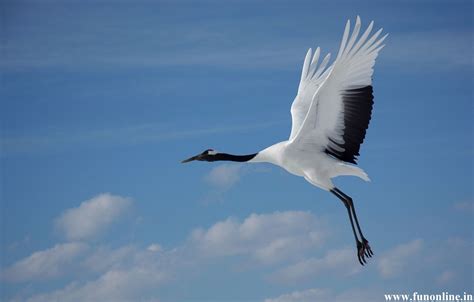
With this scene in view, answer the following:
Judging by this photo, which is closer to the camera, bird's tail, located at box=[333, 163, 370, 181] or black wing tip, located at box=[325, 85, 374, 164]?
black wing tip, located at box=[325, 85, 374, 164]

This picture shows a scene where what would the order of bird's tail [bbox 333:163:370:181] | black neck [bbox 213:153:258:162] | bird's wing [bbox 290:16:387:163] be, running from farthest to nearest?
1. black neck [bbox 213:153:258:162]
2. bird's tail [bbox 333:163:370:181]
3. bird's wing [bbox 290:16:387:163]

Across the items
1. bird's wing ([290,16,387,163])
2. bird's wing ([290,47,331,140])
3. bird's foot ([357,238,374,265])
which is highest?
bird's wing ([290,47,331,140])

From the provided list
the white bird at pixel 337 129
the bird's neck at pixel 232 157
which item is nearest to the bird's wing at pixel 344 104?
the white bird at pixel 337 129

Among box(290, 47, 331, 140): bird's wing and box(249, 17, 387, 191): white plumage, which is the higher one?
box(290, 47, 331, 140): bird's wing

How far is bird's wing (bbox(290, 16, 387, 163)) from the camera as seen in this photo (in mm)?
10148

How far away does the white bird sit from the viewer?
1020 centimetres

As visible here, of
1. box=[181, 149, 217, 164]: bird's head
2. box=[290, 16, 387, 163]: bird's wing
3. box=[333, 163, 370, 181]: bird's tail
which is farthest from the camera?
box=[181, 149, 217, 164]: bird's head

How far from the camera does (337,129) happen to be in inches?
427

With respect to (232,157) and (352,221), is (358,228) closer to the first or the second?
(352,221)

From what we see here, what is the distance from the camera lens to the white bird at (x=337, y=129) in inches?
401

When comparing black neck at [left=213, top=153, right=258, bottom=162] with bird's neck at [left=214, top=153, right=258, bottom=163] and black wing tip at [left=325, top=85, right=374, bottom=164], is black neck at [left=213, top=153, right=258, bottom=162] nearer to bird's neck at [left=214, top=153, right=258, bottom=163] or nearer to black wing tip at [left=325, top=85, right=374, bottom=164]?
bird's neck at [left=214, top=153, right=258, bottom=163]

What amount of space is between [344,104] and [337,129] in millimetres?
463

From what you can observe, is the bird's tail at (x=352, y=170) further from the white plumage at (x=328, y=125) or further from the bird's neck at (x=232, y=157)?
the bird's neck at (x=232, y=157)

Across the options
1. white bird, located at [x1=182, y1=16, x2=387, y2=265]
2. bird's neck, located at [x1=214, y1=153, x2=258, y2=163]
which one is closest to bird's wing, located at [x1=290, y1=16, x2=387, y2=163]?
white bird, located at [x1=182, y1=16, x2=387, y2=265]
